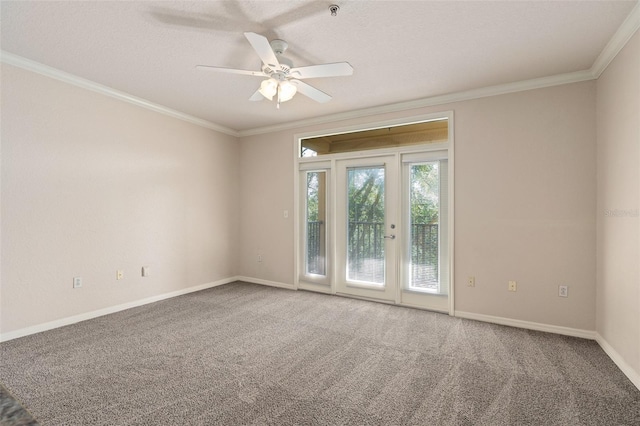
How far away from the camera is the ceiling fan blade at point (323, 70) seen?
2262 mm

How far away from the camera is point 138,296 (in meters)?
3.87

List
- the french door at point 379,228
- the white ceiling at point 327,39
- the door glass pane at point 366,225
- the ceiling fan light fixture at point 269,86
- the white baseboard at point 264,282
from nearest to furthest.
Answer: the white ceiling at point 327,39, the ceiling fan light fixture at point 269,86, the french door at point 379,228, the door glass pane at point 366,225, the white baseboard at point 264,282

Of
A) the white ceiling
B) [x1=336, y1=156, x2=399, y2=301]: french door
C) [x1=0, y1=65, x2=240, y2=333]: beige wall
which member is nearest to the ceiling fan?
the white ceiling

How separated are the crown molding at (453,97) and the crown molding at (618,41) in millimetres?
160

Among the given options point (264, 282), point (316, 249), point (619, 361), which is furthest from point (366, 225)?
point (619, 361)

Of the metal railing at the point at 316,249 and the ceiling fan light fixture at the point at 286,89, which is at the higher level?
the ceiling fan light fixture at the point at 286,89

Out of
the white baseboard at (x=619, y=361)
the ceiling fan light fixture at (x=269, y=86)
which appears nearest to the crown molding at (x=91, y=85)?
the ceiling fan light fixture at (x=269, y=86)

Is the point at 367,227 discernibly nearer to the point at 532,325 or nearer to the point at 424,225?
the point at 424,225

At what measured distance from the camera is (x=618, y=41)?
7.76 feet

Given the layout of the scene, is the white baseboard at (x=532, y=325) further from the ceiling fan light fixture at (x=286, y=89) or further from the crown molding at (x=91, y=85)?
the crown molding at (x=91, y=85)

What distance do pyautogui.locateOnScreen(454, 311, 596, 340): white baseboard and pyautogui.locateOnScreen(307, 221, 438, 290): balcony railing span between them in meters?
0.50

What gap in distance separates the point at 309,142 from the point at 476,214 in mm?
2602

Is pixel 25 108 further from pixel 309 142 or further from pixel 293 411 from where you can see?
pixel 293 411

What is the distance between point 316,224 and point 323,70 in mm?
2656
